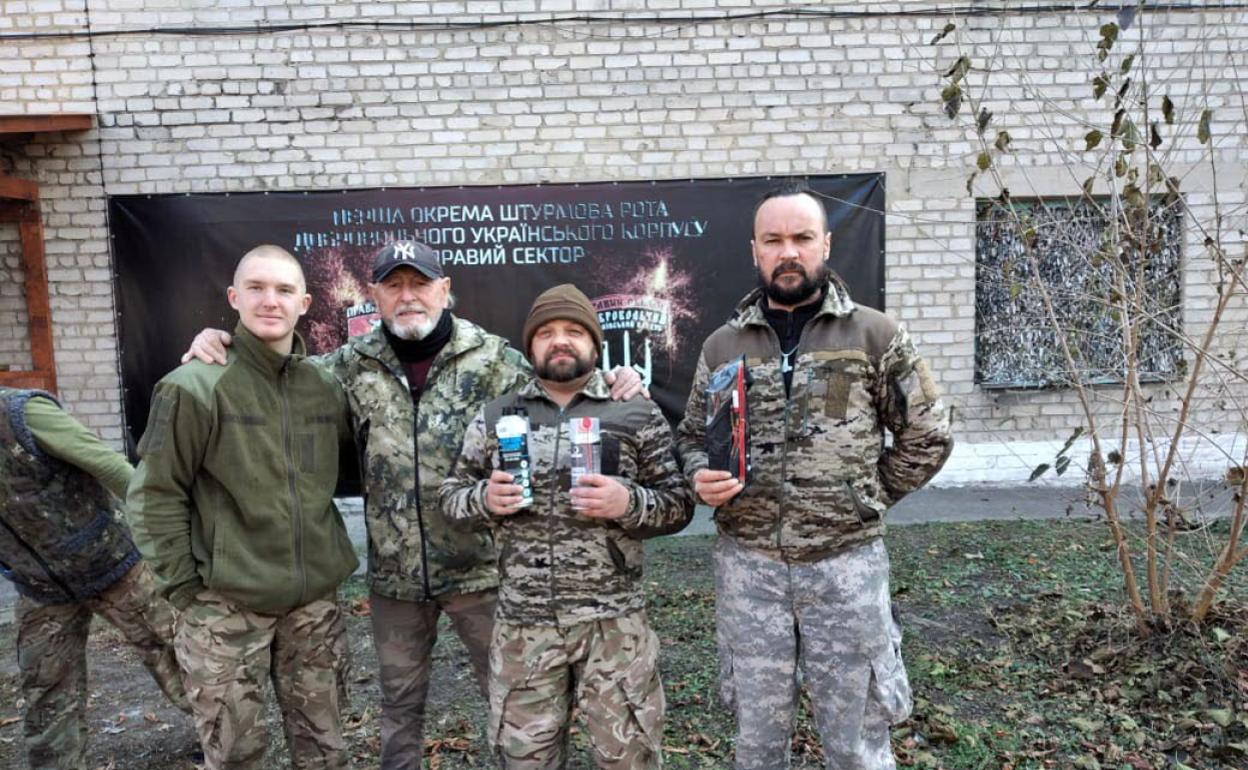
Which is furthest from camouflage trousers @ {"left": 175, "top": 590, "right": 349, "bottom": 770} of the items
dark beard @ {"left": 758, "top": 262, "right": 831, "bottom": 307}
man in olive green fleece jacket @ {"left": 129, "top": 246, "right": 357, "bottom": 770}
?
dark beard @ {"left": 758, "top": 262, "right": 831, "bottom": 307}

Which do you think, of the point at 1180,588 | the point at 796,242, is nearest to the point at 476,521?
the point at 796,242

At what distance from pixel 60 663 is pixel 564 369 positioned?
212cm

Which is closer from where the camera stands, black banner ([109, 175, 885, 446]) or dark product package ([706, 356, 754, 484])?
dark product package ([706, 356, 754, 484])

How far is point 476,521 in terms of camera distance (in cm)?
235

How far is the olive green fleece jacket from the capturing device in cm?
234

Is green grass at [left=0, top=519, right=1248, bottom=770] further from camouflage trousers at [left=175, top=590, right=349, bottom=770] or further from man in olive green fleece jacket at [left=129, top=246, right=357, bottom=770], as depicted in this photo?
man in olive green fleece jacket at [left=129, top=246, right=357, bottom=770]

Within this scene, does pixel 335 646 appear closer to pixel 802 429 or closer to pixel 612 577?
pixel 612 577

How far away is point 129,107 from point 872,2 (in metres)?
5.91

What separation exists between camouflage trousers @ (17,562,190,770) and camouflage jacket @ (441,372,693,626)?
145 centimetres

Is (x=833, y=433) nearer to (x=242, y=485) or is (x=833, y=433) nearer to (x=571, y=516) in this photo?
(x=571, y=516)

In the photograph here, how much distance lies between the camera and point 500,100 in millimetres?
6426

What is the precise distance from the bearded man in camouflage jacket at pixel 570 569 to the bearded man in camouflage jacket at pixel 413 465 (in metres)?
0.28

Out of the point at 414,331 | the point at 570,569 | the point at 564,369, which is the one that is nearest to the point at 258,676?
the point at 570,569

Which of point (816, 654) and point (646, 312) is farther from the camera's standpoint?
point (646, 312)
